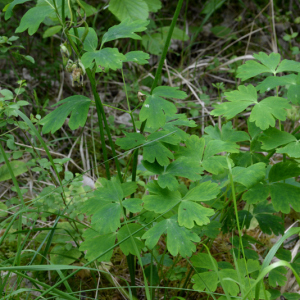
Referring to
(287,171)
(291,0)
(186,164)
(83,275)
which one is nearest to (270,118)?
(287,171)

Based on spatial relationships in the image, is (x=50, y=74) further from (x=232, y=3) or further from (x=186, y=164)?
(x=232, y=3)

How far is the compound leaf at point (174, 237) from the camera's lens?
1123mm

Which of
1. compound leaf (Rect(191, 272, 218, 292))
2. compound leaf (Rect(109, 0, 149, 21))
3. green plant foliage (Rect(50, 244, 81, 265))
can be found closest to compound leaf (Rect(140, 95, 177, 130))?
compound leaf (Rect(191, 272, 218, 292))

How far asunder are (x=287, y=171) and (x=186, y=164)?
423mm

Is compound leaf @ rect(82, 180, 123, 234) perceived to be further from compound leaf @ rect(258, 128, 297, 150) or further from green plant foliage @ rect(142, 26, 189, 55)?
green plant foliage @ rect(142, 26, 189, 55)

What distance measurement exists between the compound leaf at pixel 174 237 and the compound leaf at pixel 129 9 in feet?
6.13

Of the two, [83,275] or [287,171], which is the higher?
[287,171]

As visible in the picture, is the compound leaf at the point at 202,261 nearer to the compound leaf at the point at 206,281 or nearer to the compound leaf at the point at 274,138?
the compound leaf at the point at 206,281

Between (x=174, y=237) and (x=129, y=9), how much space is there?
2005mm

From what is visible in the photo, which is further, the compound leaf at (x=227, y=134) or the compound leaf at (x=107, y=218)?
the compound leaf at (x=227, y=134)

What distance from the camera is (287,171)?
1317 mm

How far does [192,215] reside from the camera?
1.17 meters

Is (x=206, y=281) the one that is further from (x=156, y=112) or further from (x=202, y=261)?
(x=156, y=112)

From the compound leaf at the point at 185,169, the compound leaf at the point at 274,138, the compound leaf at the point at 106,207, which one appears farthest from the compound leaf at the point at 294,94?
the compound leaf at the point at 106,207
